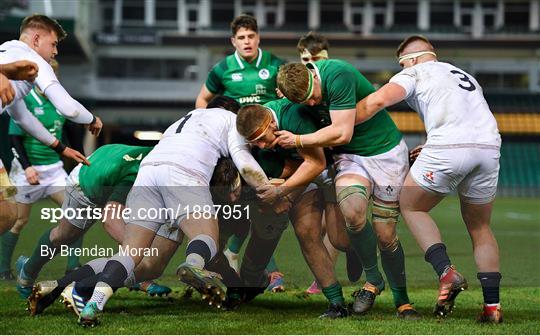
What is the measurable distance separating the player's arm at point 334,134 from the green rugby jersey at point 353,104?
0.05 metres

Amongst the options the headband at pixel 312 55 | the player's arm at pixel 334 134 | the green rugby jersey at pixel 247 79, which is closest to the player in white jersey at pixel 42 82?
the player's arm at pixel 334 134

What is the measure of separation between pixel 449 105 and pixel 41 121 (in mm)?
4419

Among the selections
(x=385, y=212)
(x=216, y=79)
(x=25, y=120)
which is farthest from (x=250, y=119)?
(x=216, y=79)

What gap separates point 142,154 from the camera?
6.83m

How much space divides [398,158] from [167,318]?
2.08 meters

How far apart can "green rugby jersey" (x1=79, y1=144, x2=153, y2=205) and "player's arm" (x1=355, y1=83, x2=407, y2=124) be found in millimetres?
1673

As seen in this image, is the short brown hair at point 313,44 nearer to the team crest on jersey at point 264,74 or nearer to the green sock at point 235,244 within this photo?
the team crest on jersey at point 264,74

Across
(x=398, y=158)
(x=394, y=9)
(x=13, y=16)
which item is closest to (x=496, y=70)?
(x=394, y=9)

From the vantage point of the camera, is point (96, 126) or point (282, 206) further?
point (96, 126)

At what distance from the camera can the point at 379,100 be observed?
622 cm

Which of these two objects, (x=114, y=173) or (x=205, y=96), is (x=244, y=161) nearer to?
(x=114, y=173)

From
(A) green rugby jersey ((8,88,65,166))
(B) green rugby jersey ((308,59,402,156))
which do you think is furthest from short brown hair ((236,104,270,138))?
(A) green rugby jersey ((8,88,65,166))

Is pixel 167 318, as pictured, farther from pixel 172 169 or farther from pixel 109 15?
pixel 109 15

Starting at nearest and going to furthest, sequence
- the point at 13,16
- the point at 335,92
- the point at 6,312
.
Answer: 1. the point at 335,92
2. the point at 6,312
3. the point at 13,16
